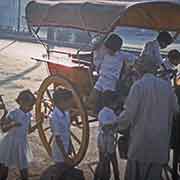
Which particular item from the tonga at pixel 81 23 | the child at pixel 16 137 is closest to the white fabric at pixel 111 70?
the tonga at pixel 81 23

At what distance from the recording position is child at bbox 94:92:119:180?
5.23m

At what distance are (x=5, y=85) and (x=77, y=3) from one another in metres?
6.38

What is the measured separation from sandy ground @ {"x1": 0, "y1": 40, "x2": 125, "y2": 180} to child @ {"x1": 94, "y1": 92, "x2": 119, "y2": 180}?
0.38 meters

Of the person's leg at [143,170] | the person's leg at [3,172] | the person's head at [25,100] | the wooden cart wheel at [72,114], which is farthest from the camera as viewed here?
the wooden cart wheel at [72,114]

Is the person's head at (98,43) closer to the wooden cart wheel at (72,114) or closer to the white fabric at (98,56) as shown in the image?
the white fabric at (98,56)

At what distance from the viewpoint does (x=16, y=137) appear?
5.05 m

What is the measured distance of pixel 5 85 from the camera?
12438 millimetres

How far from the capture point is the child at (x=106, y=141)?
5.23 metres

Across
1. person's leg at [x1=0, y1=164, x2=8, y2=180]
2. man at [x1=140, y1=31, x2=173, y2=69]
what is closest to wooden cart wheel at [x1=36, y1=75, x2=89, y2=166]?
person's leg at [x1=0, y1=164, x2=8, y2=180]

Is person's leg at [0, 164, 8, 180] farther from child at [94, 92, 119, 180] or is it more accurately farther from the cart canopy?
the cart canopy

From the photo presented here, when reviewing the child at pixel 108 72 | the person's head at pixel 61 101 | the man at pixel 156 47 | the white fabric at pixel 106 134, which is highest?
the man at pixel 156 47

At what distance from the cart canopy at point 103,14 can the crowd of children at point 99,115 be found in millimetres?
341

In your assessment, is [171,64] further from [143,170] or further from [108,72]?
[143,170]

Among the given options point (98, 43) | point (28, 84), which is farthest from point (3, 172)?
point (28, 84)
